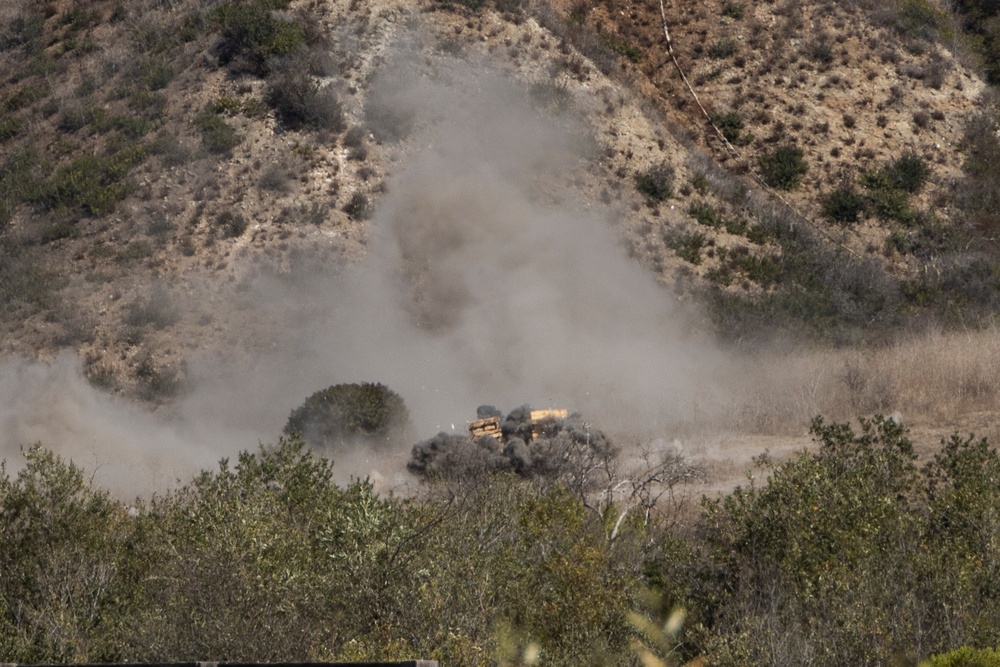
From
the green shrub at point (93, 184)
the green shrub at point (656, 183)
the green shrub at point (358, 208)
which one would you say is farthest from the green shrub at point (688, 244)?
the green shrub at point (93, 184)

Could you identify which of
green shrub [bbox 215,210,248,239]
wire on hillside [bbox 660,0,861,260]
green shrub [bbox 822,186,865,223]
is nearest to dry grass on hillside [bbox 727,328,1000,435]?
wire on hillside [bbox 660,0,861,260]

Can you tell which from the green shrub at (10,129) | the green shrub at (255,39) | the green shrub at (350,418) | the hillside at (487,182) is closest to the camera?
the green shrub at (350,418)

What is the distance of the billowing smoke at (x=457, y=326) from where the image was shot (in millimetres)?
32656

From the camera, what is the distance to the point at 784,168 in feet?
141

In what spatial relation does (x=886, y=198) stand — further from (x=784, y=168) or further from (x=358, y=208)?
(x=358, y=208)

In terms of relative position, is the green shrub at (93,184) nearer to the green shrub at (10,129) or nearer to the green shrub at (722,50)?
the green shrub at (10,129)

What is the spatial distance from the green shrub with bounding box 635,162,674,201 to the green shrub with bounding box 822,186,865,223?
494 centimetres

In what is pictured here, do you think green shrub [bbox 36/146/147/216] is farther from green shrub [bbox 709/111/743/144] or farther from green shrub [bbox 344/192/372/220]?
green shrub [bbox 709/111/743/144]

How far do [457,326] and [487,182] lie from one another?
5731mm

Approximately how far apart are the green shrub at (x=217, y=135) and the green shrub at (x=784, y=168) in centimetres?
1626

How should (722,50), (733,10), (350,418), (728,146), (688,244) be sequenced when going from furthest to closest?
(733,10), (722,50), (728,146), (688,244), (350,418)

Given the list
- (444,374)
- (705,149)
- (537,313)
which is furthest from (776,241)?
(444,374)

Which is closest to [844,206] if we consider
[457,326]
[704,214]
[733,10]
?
[704,214]

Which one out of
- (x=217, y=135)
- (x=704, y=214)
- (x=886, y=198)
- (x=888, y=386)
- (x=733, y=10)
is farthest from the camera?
(x=733, y=10)
